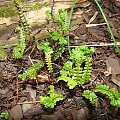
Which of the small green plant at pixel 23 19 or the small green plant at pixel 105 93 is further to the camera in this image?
the small green plant at pixel 23 19

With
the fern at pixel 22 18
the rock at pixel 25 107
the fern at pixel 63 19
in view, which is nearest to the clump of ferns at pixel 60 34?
the fern at pixel 63 19

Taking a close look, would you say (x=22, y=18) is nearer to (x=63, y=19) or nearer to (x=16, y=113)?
(x=63, y=19)

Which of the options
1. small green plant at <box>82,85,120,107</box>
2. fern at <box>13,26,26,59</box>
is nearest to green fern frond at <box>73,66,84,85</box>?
small green plant at <box>82,85,120,107</box>

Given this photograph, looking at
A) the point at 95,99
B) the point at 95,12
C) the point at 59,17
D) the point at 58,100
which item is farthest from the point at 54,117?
the point at 95,12

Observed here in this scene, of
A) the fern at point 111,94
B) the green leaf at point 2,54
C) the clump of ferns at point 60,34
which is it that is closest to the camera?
the fern at point 111,94

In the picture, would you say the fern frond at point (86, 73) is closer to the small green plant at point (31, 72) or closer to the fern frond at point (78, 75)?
the fern frond at point (78, 75)

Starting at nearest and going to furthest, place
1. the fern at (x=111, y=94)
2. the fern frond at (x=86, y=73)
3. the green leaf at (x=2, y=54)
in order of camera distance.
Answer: the fern at (x=111, y=94), the fern frond at (x=86, y=73), the green leaf at (x=2, y=54)

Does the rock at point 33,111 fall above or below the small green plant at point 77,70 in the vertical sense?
below

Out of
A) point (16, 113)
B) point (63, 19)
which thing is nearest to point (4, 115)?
point (16, 113)
